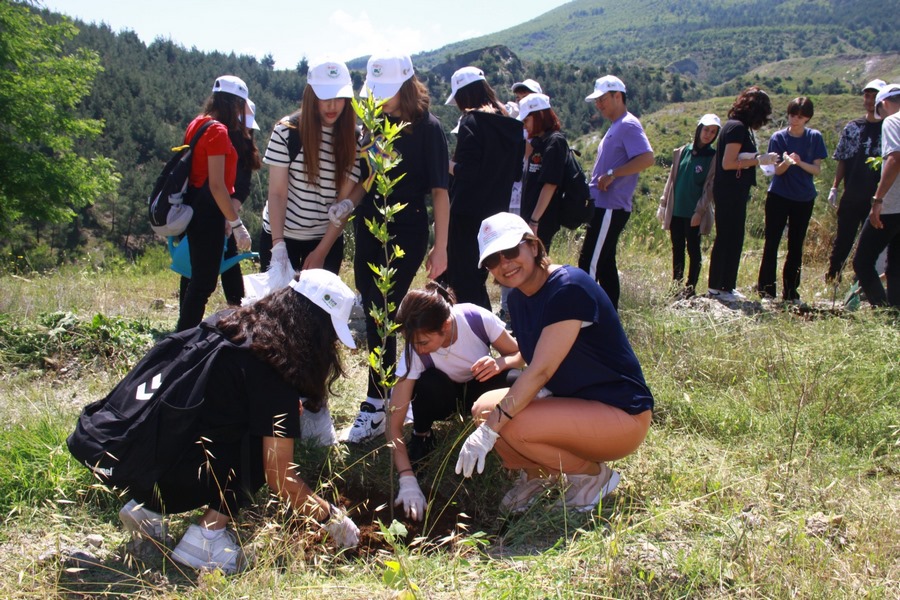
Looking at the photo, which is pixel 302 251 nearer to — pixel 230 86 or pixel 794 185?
pixel 230 86

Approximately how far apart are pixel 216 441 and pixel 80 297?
162 inches

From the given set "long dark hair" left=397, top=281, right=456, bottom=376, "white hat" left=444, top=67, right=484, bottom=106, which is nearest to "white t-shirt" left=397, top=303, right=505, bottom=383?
"long dark hair" left=397, top=281, right=456, bottom=376

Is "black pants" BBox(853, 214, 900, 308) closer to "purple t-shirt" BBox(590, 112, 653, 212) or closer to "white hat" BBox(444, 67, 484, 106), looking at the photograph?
"purple t-shirt" BBox(590, 112, 653, 212)

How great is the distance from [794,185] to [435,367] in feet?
12.6

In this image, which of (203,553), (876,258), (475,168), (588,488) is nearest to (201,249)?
(475,168)

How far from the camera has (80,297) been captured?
18.7 ft

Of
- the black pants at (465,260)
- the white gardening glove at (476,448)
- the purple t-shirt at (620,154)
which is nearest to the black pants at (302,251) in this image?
the black pants at (465,260)

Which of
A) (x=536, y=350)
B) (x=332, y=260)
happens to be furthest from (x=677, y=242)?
(x=536, y=350)

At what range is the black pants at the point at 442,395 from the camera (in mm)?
2969

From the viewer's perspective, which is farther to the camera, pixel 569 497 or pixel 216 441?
pixel 569 497

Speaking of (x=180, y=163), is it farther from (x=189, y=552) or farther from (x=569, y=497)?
(x=569, y=497)

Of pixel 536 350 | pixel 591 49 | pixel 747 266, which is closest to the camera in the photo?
pixel 536 350

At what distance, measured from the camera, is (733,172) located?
5129mm

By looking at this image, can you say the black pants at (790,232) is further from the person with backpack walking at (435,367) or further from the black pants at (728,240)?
the person with backpack walking at (435,367)
